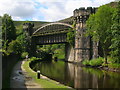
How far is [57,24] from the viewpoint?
234ft

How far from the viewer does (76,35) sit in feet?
197

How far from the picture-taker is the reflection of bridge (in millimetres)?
56781

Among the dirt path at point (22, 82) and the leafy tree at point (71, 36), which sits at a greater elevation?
the leafy tree at point (71, 36)

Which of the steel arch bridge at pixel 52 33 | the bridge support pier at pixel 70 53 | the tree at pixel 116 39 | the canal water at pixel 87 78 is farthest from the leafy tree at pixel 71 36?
the canal water at pixel 87 78

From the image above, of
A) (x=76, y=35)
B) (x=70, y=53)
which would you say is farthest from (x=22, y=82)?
(x=70, y=53)

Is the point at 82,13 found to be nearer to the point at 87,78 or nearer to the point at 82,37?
the point at 82,37

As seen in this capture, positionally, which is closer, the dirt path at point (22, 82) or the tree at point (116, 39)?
the dirt path at point (22, 82)

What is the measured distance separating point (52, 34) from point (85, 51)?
1926cm

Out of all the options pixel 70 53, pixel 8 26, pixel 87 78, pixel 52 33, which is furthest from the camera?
pixel 52 33

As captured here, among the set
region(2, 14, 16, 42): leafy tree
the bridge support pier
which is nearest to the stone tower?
the bridge support pier

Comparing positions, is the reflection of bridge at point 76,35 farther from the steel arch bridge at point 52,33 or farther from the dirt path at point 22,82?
the dirt path at point 22,82

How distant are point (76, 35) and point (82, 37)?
2811mm

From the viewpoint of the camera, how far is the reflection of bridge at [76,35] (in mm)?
56781

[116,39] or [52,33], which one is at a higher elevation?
[52,33]
